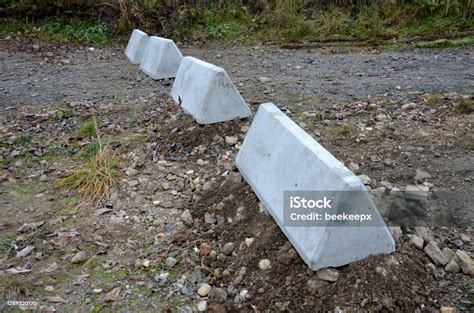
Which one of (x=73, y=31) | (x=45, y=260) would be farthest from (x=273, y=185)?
(x=73, y=31)

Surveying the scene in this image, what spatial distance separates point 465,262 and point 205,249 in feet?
5.41

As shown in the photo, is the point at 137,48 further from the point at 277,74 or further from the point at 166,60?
the point at 277,74

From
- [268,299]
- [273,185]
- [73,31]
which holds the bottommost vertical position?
[73,31]

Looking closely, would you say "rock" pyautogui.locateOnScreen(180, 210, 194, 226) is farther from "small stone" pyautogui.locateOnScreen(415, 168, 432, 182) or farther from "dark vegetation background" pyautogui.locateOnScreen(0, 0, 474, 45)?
"dark vegetation background" pyautogui.locateOnScreen(0, 0, 474, 45)

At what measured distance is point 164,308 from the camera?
2.45m

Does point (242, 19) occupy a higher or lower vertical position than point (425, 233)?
lower

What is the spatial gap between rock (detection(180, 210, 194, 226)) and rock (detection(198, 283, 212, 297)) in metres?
0.72

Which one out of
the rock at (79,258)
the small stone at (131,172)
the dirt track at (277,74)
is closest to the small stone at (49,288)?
the rock at (79,258)

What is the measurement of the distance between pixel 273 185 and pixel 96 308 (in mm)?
1390

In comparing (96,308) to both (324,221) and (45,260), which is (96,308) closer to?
(45,260)

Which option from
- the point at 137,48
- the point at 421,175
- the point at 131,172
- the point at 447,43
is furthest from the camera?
the point at 137,48

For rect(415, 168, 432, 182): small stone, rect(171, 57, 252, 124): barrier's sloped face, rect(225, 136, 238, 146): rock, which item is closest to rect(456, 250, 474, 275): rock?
rect(415, 168, 432, 182): small stone

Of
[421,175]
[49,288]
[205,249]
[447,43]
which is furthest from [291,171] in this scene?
[447,43]

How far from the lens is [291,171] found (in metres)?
2.66
